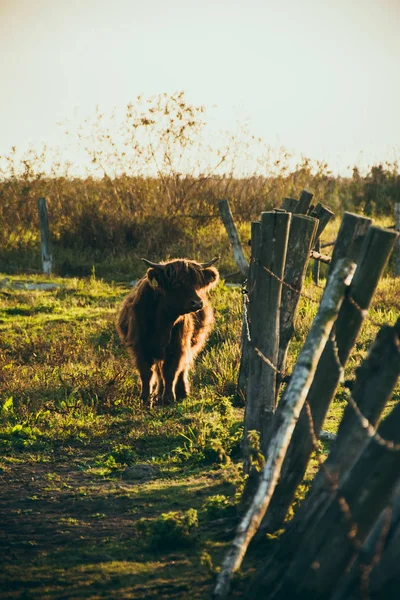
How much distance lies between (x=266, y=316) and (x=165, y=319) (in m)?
3.44

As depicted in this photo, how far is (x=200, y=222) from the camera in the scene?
19.8 m

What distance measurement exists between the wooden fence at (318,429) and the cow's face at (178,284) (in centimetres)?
299

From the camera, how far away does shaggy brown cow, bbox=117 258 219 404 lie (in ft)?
25.5

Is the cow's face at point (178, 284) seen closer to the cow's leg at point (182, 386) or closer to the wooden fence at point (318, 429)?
the cow's leg at point (182, 386)

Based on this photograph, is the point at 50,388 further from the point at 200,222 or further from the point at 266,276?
the point at 200,222

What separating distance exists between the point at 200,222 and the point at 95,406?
12.8 m

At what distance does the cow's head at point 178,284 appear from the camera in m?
7.72

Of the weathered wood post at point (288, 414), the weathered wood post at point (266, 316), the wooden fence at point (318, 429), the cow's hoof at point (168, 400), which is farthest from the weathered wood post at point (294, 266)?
the cow's hoof at point (168, 400)

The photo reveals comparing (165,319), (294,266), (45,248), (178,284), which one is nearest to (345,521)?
(294,266)

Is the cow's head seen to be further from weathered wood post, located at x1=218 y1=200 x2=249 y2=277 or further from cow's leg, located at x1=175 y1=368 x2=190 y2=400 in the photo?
weathered wood post, located at x1=218 y1=200 x2=249 y2=277

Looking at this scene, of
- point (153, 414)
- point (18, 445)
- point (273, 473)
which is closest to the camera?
point (273, 473)

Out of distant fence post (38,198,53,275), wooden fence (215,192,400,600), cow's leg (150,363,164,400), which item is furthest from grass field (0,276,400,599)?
distant fence post (38,198,53,275)

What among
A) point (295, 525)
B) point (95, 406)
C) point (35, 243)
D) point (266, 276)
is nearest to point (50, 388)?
point (95, 406)

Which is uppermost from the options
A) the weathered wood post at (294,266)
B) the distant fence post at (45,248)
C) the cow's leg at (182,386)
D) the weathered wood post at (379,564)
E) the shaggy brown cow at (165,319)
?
the weathered wood post at (294,266)
